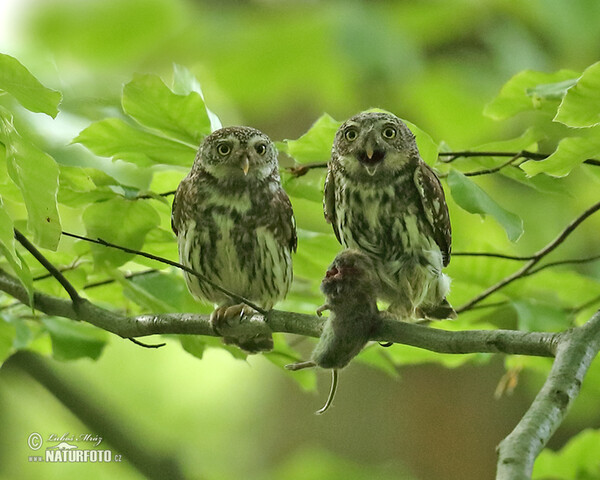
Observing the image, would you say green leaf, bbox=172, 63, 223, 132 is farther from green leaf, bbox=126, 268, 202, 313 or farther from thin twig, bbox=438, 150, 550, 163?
thin twig, bbox=438, 150, 550, 163

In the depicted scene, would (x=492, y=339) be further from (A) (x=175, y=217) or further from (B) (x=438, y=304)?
(A) (x=175, y=217)

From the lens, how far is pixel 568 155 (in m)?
1.89

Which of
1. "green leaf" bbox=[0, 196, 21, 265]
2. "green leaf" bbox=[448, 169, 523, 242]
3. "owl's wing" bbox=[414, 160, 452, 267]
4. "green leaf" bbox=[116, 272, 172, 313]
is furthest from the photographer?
"owl's wing" bbox=[414, 160, 452, 267]

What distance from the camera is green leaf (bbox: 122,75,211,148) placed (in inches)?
89.5

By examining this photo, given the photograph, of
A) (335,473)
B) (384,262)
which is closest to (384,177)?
(384,262)

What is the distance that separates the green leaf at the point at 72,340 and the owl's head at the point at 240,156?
0.64 m

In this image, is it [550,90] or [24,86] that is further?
[550,90]

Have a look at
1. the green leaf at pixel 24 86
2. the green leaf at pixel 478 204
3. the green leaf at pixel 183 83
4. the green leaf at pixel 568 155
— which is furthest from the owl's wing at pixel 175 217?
the green leaf at pixel 568 155

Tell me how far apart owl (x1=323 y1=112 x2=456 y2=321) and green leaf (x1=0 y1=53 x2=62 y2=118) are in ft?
3.30

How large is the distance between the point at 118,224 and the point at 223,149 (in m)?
0.63

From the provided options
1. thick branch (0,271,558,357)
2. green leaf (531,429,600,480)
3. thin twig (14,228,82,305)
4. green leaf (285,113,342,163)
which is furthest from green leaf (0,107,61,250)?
green leaf (531,429,600,480)

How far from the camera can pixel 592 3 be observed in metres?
3.71

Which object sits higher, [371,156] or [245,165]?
[245,165]

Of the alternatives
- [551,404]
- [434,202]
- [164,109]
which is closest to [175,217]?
[164,109]
